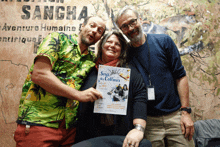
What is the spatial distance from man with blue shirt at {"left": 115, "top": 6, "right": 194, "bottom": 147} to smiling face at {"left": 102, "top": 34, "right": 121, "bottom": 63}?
0.14 meters

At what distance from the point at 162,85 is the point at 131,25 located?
24.5 inches

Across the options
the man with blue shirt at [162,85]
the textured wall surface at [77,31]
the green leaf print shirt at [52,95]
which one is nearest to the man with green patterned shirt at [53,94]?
the green leaf print shirt at [52,95]

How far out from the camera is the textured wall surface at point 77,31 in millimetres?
1567

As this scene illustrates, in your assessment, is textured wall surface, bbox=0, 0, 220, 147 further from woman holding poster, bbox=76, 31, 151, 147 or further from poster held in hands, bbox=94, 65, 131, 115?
poster held in hands, bbox=94, 65, 131, 115

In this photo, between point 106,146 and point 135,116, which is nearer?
point 106,146

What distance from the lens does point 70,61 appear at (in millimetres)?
1081

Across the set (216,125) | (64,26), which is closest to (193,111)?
(216,125)

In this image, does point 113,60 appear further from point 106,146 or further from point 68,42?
point 106,146

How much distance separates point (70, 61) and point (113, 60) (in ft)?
1.21

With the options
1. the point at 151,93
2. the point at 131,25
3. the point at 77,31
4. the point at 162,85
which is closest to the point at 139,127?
the point at 151,93

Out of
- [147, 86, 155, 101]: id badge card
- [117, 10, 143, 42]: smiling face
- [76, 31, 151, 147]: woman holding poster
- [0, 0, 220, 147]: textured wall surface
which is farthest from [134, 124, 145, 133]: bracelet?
[0, 0, 220, 147]: textured wall surface

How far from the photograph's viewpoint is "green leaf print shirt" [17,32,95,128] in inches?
38.5

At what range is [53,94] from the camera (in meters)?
1.03

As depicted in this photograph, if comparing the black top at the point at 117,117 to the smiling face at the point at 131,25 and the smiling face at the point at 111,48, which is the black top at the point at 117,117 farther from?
the smiling face at the point at 131,25
